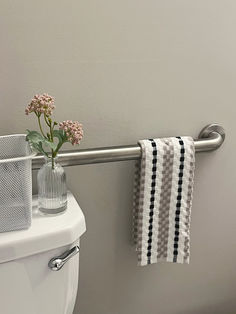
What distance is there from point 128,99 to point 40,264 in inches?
16.0

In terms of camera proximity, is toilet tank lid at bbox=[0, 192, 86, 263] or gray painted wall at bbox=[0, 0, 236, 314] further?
gray painted wall at bbox=[0, 0, 236, 314]

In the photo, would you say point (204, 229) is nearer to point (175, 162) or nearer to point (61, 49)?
point (175, 162)

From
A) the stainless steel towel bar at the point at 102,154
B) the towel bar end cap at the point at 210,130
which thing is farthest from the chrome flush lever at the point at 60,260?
the towel bar end cap at the point at 210,130

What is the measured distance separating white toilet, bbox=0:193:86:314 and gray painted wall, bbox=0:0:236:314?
0.60 ft

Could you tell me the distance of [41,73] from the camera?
0.97 meters

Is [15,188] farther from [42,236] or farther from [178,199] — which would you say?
[178,199]

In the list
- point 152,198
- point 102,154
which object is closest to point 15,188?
point 102,154

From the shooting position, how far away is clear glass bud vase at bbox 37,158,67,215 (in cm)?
92

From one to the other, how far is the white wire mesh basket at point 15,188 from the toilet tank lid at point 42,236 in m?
0.02

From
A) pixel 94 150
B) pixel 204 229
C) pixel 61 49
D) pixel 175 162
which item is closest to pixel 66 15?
pixel 61 49

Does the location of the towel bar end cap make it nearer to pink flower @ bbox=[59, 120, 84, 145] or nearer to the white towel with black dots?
the white towel with black dots

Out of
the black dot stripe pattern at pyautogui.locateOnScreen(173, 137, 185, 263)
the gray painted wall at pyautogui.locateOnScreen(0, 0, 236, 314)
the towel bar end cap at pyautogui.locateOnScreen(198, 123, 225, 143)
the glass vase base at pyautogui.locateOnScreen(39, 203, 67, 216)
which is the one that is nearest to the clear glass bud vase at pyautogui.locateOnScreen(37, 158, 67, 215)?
the glass vase base at pyautogui.locateOnScreen(39, 203, 67, 216)

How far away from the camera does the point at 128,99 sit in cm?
105

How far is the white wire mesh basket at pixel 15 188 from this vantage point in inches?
32.8
